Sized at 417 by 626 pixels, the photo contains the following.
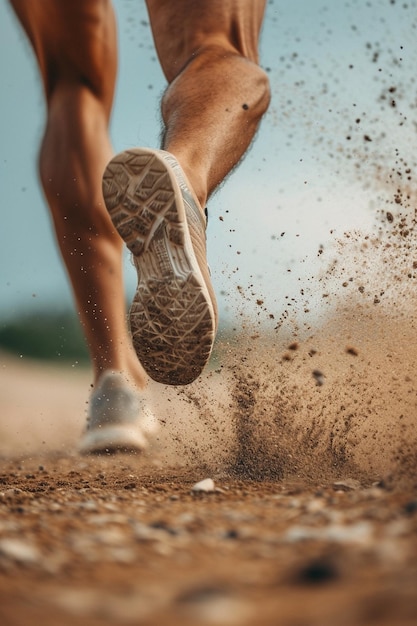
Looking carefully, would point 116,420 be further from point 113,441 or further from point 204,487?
point 204,487

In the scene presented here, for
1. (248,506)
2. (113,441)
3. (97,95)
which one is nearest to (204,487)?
(248,506)

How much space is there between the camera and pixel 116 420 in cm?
265

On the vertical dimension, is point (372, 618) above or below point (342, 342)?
above

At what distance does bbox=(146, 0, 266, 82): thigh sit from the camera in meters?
2.30

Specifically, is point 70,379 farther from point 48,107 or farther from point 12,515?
point 12,515

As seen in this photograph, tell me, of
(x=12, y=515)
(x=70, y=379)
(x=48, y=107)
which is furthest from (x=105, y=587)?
(x=70, y=379)

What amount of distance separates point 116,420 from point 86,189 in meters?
0.88

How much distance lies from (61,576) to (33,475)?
1.80 metres

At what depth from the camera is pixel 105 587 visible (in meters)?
0.83

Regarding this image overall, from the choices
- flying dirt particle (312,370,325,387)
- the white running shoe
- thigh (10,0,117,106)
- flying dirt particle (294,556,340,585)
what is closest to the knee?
thigh (10,0,117,106)

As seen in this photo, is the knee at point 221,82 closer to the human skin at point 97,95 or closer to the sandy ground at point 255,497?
the human skin at point 97,95

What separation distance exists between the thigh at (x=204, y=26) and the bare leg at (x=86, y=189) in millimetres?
464

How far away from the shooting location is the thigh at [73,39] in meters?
2.67

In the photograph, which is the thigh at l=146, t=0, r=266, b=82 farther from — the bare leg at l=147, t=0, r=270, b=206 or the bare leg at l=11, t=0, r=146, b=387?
the bare leg at l=11, t=0, r=146, b=387
